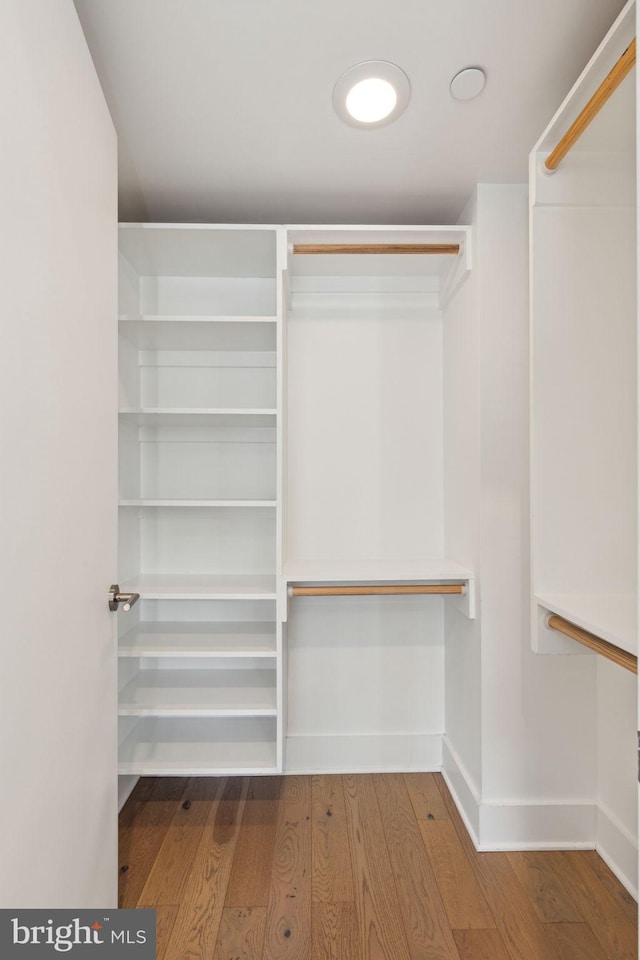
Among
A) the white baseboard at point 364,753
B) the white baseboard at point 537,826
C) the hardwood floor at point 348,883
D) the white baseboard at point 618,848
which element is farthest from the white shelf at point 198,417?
the white baseboard at point 618,848

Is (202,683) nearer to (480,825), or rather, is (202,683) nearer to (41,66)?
(480,825)

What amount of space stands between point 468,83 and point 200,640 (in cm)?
196

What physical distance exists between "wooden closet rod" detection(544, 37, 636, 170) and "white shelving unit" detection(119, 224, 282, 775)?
44.1 inches

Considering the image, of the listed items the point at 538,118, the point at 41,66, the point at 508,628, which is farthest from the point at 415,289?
the point at 41,66

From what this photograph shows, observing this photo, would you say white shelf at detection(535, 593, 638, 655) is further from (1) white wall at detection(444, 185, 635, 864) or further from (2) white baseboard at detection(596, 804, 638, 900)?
(2) white baseboard at detection(596, 804, 638, 900)

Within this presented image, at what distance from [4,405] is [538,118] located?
1.64 metres

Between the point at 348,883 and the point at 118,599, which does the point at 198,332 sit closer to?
the point at 118,599

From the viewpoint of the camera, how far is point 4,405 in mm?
919

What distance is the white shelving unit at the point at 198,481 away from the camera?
232 cm

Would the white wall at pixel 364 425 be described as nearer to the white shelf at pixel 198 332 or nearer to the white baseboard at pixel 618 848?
the white shelf at pixel 198 332

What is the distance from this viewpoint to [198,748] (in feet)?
7.40

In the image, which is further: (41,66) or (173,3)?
(173,3)

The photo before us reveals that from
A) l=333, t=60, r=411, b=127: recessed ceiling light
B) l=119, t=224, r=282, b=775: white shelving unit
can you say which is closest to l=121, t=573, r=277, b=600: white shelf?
l=119, t=224, r=282, b=775: white shelving unit

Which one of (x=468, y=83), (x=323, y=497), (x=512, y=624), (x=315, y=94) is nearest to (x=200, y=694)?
(x=323, y=497)
